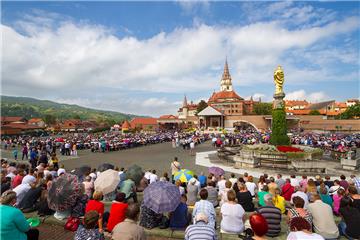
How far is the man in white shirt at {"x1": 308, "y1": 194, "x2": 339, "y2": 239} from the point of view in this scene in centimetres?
512

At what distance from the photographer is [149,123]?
4136 inches

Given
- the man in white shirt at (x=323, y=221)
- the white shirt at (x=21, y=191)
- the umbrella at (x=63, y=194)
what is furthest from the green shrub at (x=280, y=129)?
the white shirt at (x=21, y=191)

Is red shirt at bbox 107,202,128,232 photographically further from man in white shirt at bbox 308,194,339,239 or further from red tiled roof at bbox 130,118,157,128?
red tiled roof at bbox 130,118,157,128

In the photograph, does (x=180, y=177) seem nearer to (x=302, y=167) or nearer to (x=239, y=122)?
(x=302, y=167)

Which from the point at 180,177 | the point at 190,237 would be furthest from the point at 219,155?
the point at 190,237

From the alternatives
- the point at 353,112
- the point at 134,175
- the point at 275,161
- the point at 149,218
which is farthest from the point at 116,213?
the point at 353,112

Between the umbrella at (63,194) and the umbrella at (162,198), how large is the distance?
2.05 meters

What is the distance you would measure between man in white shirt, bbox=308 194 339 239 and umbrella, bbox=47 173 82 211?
229 inches

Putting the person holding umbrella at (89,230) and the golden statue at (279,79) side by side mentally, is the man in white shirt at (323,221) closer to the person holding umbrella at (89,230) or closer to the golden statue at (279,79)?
the person holding umbrella at (89,230)

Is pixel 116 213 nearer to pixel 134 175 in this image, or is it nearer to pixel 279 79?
pixel 134 175

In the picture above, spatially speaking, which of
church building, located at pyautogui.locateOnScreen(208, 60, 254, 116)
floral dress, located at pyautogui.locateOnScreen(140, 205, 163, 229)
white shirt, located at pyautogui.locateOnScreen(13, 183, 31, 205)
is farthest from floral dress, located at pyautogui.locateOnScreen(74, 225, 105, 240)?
church building, located at pyautogui.locateOnScreen(208, 60, 254, 116)

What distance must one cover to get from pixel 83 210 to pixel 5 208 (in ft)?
8.76

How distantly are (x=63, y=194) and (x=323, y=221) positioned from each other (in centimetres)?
624

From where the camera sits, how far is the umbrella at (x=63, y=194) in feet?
20.6
